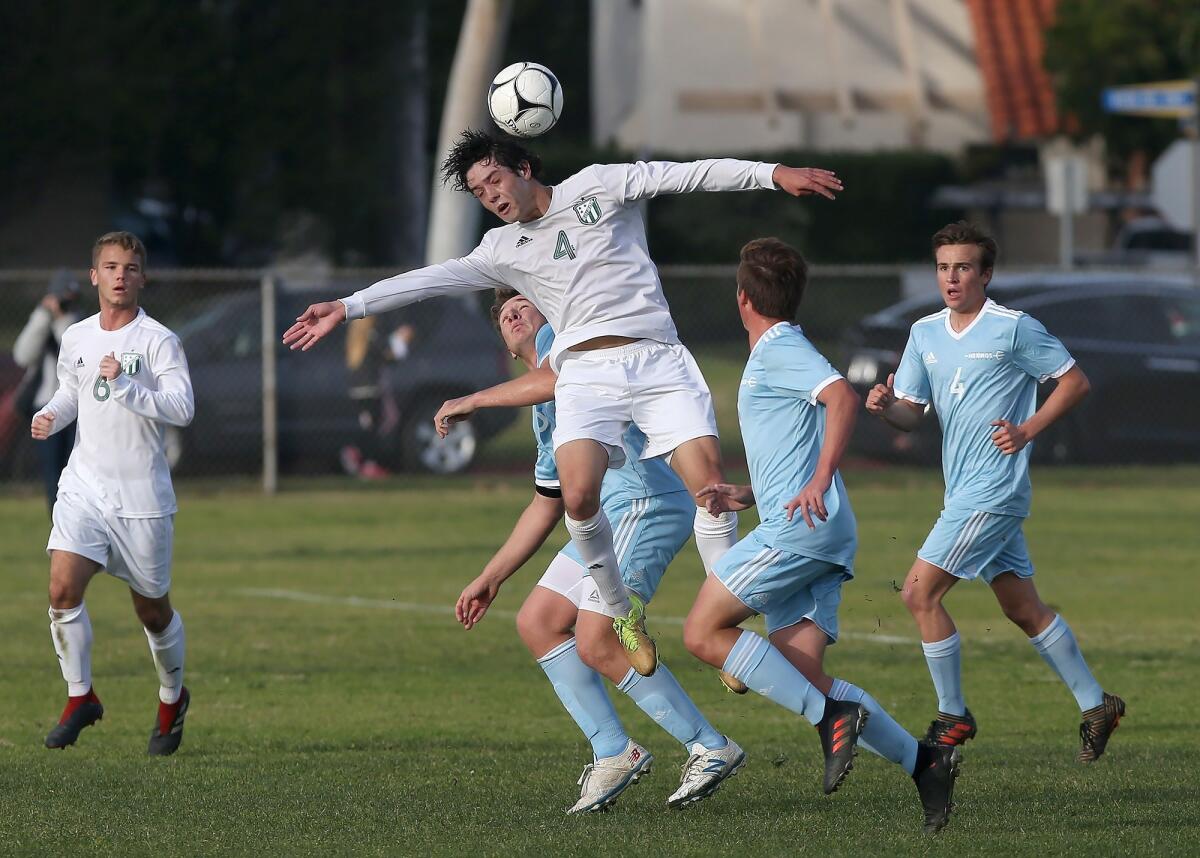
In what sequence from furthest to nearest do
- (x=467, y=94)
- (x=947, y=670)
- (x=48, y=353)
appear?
(x=467, y=94) < (x=48, y=353) < (x=947, y=670)

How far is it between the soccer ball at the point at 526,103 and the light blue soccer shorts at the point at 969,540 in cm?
217

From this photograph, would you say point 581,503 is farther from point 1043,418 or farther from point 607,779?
point 1043,418

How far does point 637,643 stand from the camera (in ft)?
21.6

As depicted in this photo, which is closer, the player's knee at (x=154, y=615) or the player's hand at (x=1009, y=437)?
the player's hand at (x=1009, y=437)

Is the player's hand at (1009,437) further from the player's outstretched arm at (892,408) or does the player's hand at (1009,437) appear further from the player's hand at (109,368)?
the player's hand at (109,368)

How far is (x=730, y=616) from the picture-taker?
6426 millimetres

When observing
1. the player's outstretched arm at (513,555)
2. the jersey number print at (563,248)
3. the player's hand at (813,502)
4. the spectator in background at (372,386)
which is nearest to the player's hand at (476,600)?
the player's outstretched arm at (513,555)

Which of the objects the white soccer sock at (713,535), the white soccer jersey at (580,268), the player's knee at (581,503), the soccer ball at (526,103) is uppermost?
the soccer ball at (526,103)

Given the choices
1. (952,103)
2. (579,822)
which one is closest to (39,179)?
(952,103)

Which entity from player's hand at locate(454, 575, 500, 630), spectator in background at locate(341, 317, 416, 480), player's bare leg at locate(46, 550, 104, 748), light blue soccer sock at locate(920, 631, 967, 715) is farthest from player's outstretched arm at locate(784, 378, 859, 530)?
spectator in background at locate(341, 317, 416, 480)

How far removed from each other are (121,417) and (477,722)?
2122mm

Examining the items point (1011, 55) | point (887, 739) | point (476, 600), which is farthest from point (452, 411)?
point (1011, 55)

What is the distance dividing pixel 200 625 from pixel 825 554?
6.36 metres

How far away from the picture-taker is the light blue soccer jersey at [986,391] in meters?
7.70
